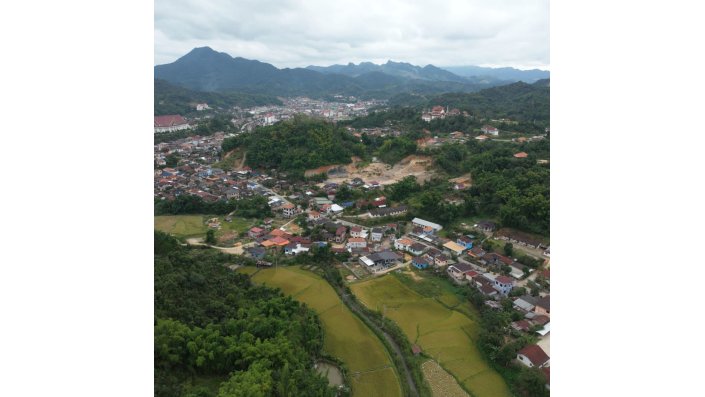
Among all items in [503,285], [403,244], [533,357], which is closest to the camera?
[533,357]

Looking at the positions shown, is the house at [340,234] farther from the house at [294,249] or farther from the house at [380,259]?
the house at [380,259]

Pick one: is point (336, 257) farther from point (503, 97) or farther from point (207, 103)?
point (207, 103)

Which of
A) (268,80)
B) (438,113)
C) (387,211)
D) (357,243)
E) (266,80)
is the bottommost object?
Result: (357,243)

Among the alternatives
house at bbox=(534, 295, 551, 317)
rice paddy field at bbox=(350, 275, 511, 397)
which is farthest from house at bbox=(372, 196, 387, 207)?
house at bbox=(534, 295, 551, 317)

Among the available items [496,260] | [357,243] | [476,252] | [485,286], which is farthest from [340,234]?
[485,286]

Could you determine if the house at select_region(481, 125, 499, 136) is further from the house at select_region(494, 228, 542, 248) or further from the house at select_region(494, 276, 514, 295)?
the house at select_region(494, 276, 514, 295)

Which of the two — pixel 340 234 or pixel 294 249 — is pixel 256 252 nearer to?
pixel 294 249
